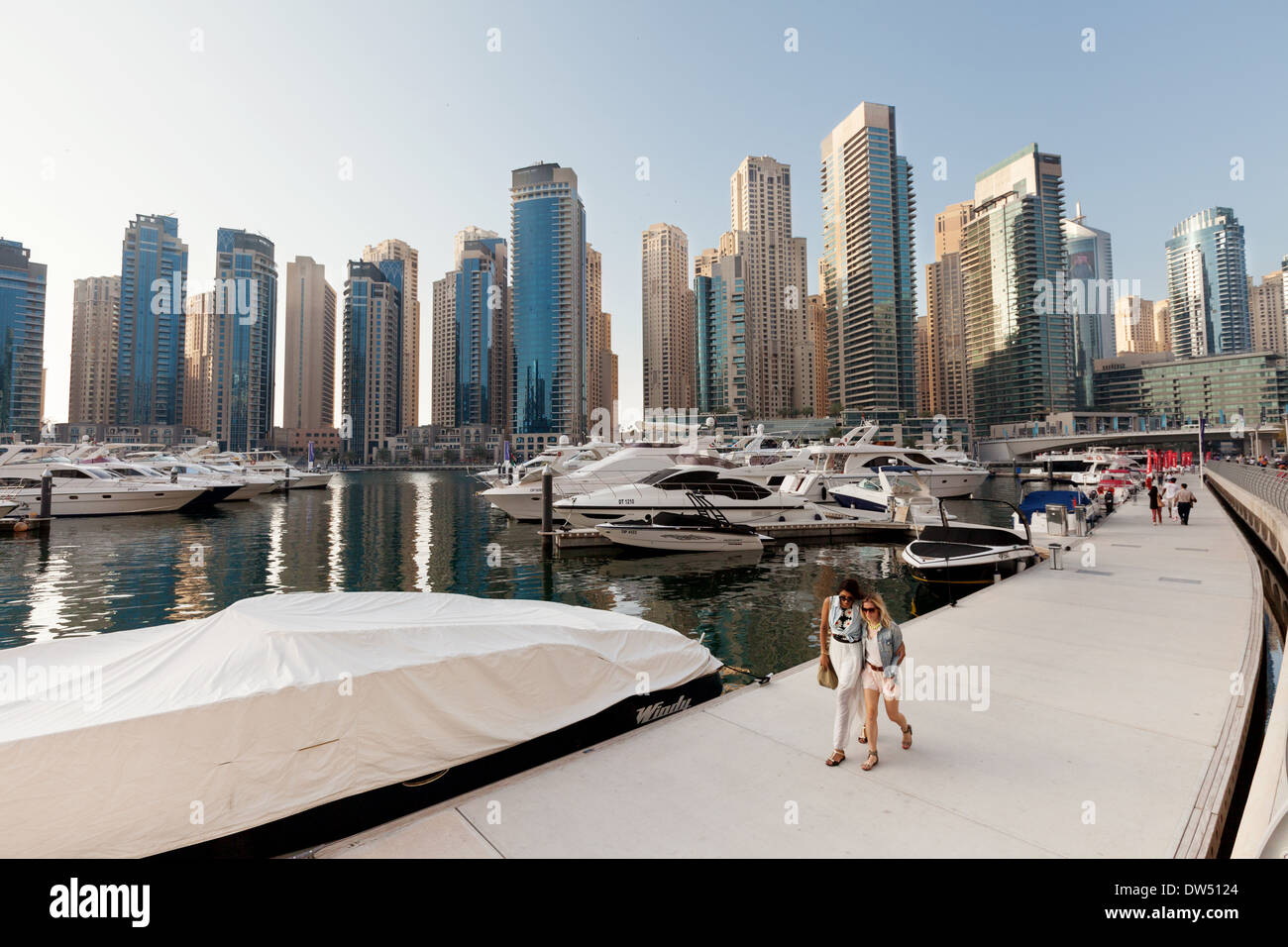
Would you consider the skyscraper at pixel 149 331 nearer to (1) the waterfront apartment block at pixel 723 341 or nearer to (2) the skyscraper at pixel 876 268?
(1) the waterfront apartment block at pixel 723 341

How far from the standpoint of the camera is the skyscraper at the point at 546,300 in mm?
171625

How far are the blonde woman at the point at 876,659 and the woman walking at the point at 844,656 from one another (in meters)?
0.08

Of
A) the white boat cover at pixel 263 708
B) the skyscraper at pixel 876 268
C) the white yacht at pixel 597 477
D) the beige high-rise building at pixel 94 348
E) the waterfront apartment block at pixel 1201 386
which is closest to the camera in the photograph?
the white boat cover at pixel 263 708

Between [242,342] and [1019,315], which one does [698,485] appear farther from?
[242,342]

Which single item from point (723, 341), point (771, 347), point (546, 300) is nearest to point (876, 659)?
point (546, 300)

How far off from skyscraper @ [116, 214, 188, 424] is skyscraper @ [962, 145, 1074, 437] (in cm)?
26000

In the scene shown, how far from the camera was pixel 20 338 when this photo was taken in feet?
465

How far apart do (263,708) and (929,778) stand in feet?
17.9

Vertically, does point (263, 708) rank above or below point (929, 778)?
above

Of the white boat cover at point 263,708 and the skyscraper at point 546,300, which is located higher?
the skyscraper at point 546,300

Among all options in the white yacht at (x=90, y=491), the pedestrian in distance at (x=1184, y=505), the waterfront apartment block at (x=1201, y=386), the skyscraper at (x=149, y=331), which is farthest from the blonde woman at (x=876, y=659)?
the skyscraper at (x=149, y=331)

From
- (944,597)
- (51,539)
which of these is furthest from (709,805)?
(51,539)
